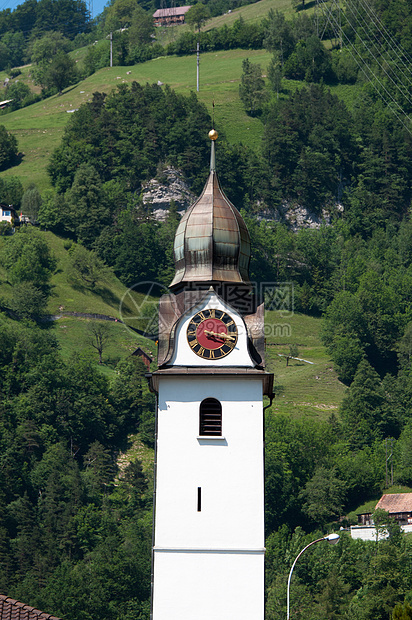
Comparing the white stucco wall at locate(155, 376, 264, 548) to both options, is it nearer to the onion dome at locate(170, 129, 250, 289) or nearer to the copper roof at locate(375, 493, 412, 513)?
the onion dome at locate(170, 129, 250, 289)

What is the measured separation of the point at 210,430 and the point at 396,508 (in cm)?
8299

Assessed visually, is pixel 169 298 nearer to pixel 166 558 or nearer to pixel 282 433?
pixel 166 558

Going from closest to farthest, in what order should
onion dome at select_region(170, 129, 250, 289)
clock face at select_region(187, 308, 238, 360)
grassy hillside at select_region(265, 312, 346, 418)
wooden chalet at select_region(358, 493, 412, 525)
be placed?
1. clock face at select_region(187, 308, 238, 360)
2. onion dome at select_region(170, 129, 250, 289)
3. wooden chalet at select_region(358, 493, 412, 525)
4. grassy hillside at select_region(265, 312, 346, 418)

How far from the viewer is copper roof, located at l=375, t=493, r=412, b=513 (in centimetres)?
12519

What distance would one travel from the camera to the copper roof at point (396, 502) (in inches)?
4929

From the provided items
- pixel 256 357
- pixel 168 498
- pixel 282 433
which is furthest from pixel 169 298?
pixel 282 433

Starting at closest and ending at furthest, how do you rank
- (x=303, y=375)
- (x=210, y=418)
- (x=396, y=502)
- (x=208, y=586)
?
1. (x=208, y=586)
2. (x=210, y=418)
3. (x=396, y=502)
4. (x=303, y=375)

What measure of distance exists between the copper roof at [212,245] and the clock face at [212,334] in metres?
1.52

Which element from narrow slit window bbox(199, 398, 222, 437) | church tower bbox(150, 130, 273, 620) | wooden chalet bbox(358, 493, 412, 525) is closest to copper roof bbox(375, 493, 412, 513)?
wooden chalet bbox(358, 493, 412, 525)

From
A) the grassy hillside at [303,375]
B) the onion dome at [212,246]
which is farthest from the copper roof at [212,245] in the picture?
the grassy hillside at [303,375]

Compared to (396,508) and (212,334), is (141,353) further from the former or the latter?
(212,334)

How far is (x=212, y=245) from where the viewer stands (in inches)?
1913

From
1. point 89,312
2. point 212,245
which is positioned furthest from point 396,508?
point 212,245

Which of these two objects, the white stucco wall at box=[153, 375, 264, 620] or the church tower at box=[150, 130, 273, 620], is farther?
the church tower at box=[150, 130, 273, 620]
